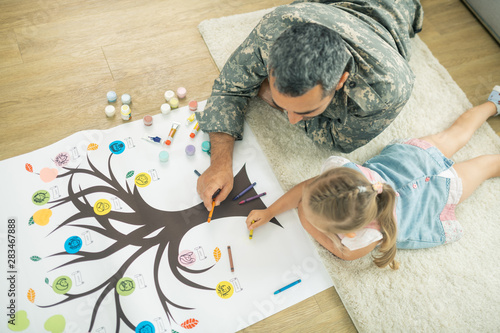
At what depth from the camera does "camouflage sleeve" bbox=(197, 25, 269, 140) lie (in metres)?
1.38

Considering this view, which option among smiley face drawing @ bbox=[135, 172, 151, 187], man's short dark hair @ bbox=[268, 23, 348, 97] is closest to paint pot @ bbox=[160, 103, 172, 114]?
smiley face drawing @ bbox=[135, 172, 151, 187]

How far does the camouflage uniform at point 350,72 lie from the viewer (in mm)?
1195

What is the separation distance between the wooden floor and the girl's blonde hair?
0.38 m

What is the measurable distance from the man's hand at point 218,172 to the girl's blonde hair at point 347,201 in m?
0.36

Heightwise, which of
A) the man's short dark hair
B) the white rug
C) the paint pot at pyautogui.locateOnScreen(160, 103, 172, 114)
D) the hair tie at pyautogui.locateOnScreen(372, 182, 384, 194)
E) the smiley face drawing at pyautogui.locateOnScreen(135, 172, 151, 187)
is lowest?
the white rug

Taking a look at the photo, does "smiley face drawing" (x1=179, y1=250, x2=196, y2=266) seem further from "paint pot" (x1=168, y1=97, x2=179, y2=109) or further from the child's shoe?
the child's shoe

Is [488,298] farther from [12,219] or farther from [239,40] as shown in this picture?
[12,219]

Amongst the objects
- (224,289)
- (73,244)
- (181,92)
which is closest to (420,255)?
(224,289)

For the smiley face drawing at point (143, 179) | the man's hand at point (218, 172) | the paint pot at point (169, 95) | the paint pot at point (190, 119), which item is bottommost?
the smiley face drawing at point (143, 179)

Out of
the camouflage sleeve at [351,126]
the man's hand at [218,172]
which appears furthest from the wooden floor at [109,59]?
the camouflage sleeve at [351,126]

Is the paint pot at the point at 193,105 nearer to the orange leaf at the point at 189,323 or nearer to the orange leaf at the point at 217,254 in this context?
the orange leaf at the point at 217,254

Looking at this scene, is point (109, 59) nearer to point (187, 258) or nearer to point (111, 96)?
point (111, 96)

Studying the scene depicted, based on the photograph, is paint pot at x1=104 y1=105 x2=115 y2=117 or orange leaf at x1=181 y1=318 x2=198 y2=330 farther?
paint pot at x1=104 y1=105 x2=115 y2=117

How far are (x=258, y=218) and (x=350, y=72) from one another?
56cm
